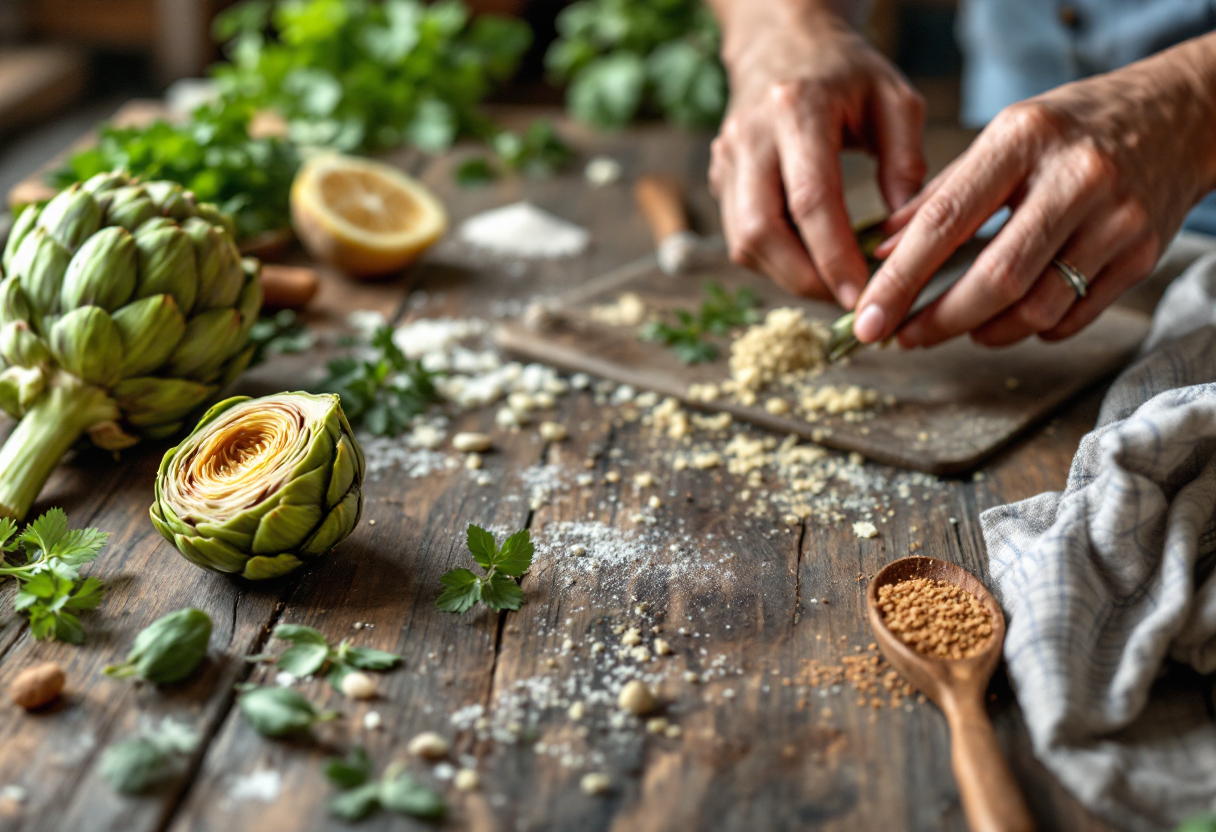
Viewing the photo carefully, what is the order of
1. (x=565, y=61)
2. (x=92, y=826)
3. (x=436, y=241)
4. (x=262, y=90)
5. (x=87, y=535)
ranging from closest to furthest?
(x=92, y=826)
(x=87, y=535)
(x=436, y=241)
(x=262, y=90)
(x=565, y=61)

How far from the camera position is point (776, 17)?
1.52 metres

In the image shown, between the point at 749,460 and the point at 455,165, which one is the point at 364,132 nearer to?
the point at 455,165

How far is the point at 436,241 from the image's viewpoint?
65.8 inches

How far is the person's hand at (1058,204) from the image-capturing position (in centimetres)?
112

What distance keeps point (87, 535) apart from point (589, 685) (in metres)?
0.49

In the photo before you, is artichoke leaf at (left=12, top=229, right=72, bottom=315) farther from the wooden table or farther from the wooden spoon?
the wooden spoon

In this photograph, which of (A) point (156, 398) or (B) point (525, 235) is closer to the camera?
(A) point (156, 398)

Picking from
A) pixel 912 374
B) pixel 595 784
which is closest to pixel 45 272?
pixel 595 784

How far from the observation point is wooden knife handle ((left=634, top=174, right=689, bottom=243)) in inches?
68.1

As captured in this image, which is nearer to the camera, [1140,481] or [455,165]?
[1140,481]

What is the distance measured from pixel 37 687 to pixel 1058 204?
3.54 feet

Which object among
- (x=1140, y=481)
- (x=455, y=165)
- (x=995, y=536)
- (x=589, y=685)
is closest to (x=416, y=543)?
(x=589, y=685)

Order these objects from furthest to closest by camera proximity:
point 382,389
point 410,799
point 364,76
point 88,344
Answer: point 364,76
point 382,389
point 88,344
point 410,799

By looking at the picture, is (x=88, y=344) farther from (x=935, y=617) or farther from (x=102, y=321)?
(x=935, y=617)
